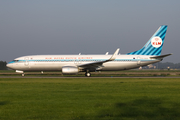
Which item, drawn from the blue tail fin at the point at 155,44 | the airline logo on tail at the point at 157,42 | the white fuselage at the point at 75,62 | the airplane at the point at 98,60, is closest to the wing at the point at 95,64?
the airplane at the point at 98,60

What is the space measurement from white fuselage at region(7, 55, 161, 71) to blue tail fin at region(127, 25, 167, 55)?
112 cm

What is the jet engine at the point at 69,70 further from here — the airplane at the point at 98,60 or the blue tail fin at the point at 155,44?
the blue tail fin at the point at 155,44

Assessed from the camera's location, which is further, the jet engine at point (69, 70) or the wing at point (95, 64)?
the wing at point (95, 64)

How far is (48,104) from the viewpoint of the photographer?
10.6m

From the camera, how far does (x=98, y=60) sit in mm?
→ 36562

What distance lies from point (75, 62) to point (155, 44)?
13.2m

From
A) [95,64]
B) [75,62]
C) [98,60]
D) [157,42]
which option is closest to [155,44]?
[157,42]

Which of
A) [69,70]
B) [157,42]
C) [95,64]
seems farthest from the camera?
[157,42]

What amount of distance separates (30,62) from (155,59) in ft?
65.0

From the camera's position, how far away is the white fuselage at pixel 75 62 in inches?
1427

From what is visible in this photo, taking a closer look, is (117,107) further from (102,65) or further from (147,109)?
(102,65)

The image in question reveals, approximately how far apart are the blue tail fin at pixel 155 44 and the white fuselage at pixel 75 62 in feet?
3.67

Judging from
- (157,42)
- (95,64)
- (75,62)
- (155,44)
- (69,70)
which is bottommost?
(69,70)

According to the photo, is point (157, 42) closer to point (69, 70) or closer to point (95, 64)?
point (95, 64)
